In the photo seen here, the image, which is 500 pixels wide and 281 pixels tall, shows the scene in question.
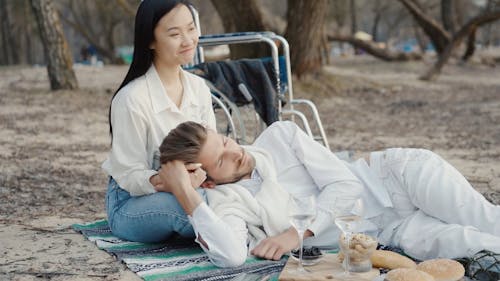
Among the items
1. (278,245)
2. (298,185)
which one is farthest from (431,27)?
(278,245)

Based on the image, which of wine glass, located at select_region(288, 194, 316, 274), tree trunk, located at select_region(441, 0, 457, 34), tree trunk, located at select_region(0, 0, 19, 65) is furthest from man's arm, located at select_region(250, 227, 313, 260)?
tree trunk, located at select_region(0, 0, 19, 65)

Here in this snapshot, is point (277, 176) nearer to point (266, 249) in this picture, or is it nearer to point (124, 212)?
point (266, 249)

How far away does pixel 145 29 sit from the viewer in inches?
127

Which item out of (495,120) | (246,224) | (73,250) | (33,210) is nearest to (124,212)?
(73,250)

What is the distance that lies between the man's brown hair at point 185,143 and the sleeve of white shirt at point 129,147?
291 millimetres

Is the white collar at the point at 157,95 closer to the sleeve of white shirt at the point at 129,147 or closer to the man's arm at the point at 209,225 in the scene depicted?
the sleeve of white shirt at the point at 129,147

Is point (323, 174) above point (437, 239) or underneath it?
above

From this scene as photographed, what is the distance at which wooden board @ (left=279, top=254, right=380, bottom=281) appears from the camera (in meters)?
2.59

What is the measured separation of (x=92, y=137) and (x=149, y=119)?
465 cm

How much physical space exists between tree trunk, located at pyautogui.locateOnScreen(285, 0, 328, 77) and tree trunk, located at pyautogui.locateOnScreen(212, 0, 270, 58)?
456 mm

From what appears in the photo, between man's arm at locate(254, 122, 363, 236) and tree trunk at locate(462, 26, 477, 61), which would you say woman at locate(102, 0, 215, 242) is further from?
tree trunk at locate(462, 26, 477, 61)

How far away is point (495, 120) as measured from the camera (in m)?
8.85

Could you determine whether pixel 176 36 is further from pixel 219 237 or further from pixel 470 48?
pixel 470 48

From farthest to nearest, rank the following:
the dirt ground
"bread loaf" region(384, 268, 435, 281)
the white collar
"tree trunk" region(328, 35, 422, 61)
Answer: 1. "tree trunk" region(328, 35, 422, 61)
2. the dirt ground
3. the white collar
4. "bread loaf" region(384, 268, 435, 281)
